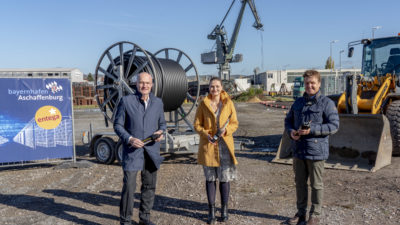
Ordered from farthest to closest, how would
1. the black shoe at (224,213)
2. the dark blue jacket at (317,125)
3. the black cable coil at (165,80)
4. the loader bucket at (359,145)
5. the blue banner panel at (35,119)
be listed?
the black cable coil at (165,80)
the blue banner panel at (35,119)
the loader bucket at (359,145)
the black shoe at (224,213)
the dark blue jacket at (317,125)

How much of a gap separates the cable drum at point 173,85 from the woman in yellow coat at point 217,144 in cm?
408

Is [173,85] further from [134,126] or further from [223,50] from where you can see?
[223,50]

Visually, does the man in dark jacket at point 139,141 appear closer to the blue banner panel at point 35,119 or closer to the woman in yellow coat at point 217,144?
the woman in yellow coat at point 217,144

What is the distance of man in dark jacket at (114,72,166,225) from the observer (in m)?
4.29

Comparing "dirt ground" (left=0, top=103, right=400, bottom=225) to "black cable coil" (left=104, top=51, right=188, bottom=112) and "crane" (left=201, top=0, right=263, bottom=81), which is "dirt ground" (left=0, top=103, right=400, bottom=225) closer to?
"black cable coil" (left=104, top=51, right=188, bottom=112)

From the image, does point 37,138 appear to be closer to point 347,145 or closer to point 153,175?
point 153,175

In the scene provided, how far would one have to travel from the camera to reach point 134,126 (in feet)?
14.3

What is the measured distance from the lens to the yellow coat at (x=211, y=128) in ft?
14.9

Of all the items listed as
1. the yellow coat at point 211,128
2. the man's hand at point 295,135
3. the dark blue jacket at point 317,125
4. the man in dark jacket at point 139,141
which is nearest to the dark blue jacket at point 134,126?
the man in dark jacket at point 139,141

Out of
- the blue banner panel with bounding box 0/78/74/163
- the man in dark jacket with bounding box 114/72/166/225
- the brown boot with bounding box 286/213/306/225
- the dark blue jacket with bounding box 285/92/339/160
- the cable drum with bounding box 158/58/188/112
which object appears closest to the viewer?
the dark blue jacket with bounding box 285/92/339/160

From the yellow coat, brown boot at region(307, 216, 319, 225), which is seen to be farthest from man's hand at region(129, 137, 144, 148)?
brown boot at region(307, 216, 319, 225)

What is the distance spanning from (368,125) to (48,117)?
7.27 meters

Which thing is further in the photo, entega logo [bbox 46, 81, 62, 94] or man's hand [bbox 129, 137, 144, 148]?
entega logo [bbox 46, 81, 62, 94]

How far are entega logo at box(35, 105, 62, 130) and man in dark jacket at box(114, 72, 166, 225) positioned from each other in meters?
4.55
